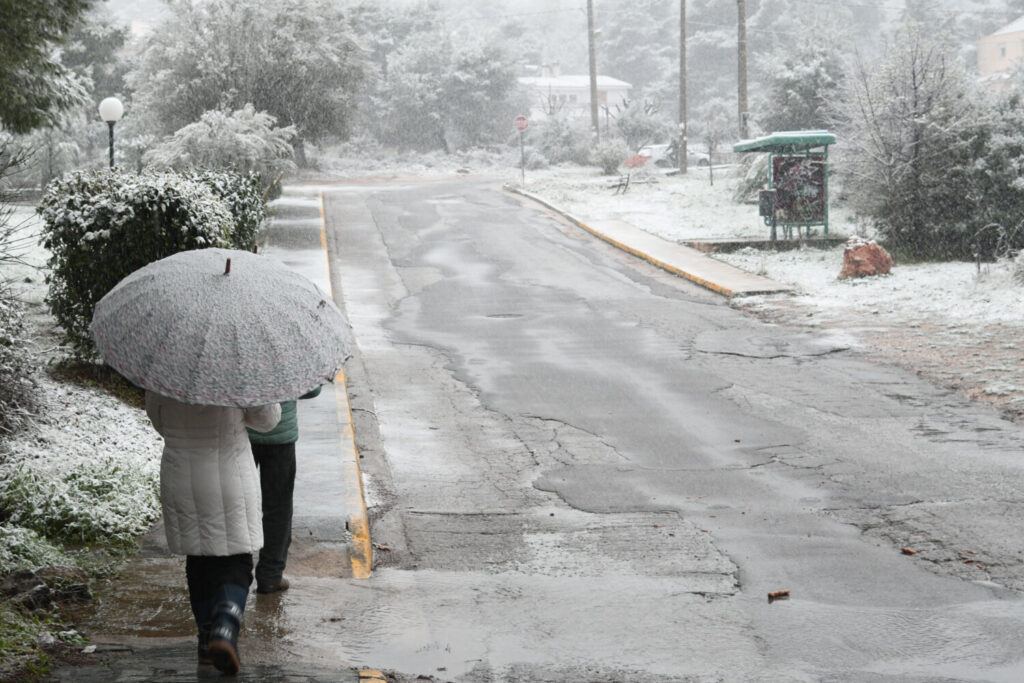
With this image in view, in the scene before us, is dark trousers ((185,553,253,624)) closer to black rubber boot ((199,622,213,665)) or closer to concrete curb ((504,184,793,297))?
black rubber boot ((199,622,213,665))

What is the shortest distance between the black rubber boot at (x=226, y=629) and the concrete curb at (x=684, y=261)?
14.6 metres

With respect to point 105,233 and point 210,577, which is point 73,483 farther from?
point 105,233

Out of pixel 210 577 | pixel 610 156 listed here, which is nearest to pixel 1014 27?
pixel 610 156

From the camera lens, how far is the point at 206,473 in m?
4.61

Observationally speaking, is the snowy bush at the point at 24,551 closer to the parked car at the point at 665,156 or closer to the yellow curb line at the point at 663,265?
the yellow curb line at the point at 663,265

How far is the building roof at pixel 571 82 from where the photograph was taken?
90881mm

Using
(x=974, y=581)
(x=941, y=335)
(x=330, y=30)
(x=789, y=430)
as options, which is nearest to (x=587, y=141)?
(x=330, y=30)

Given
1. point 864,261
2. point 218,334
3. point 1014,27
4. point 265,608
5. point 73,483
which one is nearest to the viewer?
point 218,334

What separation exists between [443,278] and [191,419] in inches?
631

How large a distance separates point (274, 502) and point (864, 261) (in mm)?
15880

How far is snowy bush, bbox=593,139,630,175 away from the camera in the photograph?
46312 mm

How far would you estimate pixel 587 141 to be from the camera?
188 feet

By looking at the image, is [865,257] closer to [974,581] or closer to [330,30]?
[974,581]

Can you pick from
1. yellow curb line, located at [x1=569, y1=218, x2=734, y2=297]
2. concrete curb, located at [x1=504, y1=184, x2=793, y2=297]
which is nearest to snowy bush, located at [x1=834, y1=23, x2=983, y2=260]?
concrete curb, located at [x1=504, y1=184, x2=793, y2=297]
